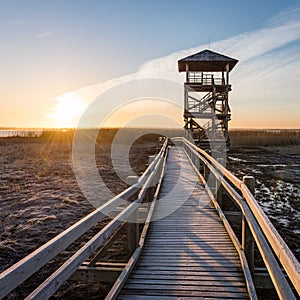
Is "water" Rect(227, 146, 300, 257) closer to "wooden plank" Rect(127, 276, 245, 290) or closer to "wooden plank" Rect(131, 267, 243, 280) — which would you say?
"wooden plank" Rect(131, 267, 243, 280)

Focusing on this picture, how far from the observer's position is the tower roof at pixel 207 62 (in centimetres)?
2410

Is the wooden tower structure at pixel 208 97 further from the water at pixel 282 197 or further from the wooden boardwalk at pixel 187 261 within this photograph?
the wooden boardwalk at pixel 187 261

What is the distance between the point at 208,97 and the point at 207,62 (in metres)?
2.63

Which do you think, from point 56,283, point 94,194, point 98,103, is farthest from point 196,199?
point 98,103

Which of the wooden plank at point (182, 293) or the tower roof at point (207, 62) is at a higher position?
the tower roof at point (207, 62)

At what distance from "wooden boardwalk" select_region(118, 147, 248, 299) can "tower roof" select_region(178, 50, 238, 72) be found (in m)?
18.3

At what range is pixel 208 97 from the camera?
81.7 feet

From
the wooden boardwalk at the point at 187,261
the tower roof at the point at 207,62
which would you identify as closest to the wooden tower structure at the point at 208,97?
the tower roof at the point at 207,62

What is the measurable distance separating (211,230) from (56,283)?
419 centimetres

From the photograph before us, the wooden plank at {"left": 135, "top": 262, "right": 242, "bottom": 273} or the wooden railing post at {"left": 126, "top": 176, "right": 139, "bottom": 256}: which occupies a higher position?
the wooden railing post at {"left": 126, "top": 176, "right": 139, "bottom": 256}

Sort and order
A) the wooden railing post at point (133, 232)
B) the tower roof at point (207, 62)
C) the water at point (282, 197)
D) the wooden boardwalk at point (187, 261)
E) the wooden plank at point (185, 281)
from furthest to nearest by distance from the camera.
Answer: the tower roof at point (207, 62) < the water at point (282, 197) < the wooden railing post at point (133, 232) < the wooden plank at point (185, 281) < the wooden boardwalk at point (187, 261)

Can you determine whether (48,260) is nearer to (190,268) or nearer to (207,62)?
(190,268)

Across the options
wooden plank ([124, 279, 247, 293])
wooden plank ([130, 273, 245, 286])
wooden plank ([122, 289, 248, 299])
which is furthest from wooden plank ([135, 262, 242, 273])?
wooden plank ([122, 289, 248, 299])

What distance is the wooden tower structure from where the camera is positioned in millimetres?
24156
